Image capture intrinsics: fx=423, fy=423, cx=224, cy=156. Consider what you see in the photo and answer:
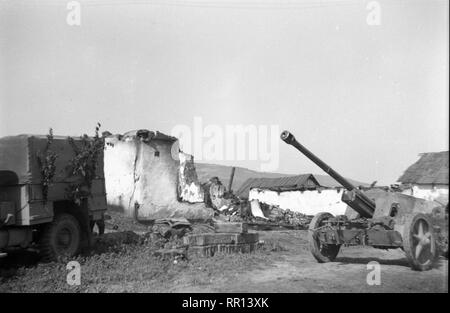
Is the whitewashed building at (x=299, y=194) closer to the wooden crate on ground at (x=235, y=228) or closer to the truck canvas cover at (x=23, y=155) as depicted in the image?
the wooden crate on ground at (x=235, y=228)

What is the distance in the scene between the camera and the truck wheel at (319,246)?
Result: 9.02 metres

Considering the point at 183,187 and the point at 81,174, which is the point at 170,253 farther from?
the point at 183,187

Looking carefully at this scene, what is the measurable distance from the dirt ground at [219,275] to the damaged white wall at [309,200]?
15692mm

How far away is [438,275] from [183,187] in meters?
12.2

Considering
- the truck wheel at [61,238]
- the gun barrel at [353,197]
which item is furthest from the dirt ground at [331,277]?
the truck wheel at [61,238]

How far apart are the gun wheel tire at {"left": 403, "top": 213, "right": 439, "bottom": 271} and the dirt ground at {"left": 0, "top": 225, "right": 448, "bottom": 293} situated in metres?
0.19

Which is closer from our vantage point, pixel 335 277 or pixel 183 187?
pixel 335 277

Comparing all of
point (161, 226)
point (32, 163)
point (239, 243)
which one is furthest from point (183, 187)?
point (32, 163)

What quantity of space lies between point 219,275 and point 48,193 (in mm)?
4005

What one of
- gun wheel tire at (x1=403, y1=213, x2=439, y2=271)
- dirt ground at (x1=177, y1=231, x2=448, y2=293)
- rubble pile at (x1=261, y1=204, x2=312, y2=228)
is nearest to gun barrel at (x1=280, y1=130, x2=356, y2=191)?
gun wheel tire at (x1=403, y1=213, x2=439, y2=271)

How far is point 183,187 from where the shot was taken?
1844 cm

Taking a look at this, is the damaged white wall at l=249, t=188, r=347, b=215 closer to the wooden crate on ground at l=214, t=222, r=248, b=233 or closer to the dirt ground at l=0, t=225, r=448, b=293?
the wooden crate on ground at l=214, t=222, r=248, b=233

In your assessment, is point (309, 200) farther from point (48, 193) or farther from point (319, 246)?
point (48, 193)
